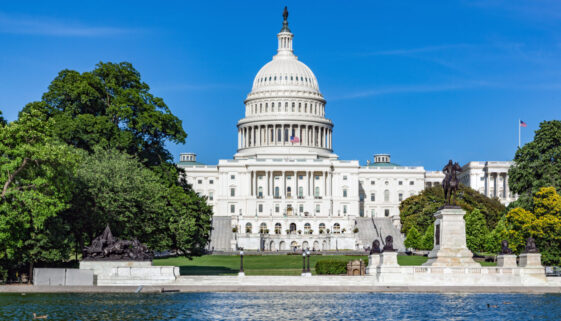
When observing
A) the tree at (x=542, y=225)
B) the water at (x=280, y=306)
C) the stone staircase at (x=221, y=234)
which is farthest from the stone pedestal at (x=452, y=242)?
the stone staircase at (x=221, y=234)

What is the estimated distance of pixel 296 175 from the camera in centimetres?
15450

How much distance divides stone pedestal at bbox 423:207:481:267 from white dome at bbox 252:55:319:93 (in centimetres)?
12374

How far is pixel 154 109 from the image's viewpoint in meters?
63.4

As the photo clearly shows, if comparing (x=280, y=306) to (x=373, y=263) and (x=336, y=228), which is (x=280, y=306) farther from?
(x=336, y=228)

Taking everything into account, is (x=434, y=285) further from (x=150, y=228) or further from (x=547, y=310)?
(x=150, y=228)

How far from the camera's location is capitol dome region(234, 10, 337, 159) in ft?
547

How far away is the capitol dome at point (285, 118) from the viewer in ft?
547

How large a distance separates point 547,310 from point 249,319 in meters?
11.9

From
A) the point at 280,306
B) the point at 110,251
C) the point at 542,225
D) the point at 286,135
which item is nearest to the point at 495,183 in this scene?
the point at 286,135

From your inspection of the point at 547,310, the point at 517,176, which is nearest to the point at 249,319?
the point at 547,310

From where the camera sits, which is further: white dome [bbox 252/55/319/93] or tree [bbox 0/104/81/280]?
white dome [bbox 252/55/319/93]

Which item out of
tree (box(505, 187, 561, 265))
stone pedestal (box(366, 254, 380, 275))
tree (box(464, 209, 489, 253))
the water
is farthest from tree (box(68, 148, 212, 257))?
tree (box(464, 209, 489, 253))

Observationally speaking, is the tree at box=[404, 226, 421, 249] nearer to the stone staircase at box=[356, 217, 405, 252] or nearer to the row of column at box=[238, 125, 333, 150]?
the stone staircase at box=[356, 217, 405, 252]

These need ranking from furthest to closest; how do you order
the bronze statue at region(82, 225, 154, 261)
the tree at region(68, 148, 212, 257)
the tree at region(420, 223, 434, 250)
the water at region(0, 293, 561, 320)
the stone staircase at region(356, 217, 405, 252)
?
the stone staircase at region(356, 217, 405, 252) → the tree at region(420, 223, 434, 250) → the tree at region(68, 148, 212, 257) → the bronze statue at region(82, 225, 154, 261) → the water at region(0, 293, 561, 320)
